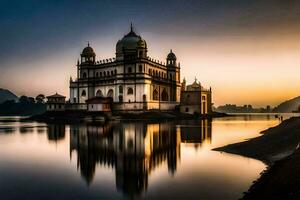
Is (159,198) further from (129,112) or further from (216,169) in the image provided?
(129,112)

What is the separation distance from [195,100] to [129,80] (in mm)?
24201

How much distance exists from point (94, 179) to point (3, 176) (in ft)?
18.7

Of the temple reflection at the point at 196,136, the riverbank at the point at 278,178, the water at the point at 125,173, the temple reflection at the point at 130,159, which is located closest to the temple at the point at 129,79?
the temple reflection at the point at 196,136

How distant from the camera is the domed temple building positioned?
314ft

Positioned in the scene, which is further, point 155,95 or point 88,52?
point 88,52

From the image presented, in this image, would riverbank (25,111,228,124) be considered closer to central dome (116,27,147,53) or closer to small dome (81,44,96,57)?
small dome (81,44,96,57)

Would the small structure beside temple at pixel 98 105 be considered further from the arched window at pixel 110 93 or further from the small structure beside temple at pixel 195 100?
the small structure beside temple at pixel 195 100

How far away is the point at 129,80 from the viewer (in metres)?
96.6

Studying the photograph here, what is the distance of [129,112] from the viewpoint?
93.0 meters

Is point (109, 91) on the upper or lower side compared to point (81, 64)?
lower

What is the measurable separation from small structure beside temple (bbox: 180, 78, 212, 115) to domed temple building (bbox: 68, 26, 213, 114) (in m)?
3.60

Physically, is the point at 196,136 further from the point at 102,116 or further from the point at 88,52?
the point at 88,52

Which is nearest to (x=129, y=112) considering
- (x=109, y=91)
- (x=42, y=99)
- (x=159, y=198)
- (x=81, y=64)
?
(x=109, y=91)

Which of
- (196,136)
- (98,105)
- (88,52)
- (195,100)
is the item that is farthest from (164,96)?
(196,136)
